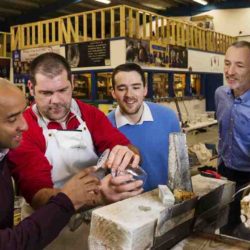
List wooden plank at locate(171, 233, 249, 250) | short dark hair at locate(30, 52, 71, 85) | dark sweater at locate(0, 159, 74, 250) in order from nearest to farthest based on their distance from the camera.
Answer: dark sweater at locate(0, 159, 74, 250) < wooden plank at locate(171, 233, 249, 250) < short dark hair at locate(30, 52, 71, 85)

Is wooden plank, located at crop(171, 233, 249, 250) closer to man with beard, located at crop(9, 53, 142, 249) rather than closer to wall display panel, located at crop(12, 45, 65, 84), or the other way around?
man with beard, located at crop(9, 53, 142, 249)

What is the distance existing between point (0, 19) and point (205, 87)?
873cm

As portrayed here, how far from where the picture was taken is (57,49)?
23.4 feet

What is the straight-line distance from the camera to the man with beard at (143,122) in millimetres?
2139

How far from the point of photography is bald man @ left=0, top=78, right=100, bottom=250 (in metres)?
1.00

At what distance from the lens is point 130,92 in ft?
7.28

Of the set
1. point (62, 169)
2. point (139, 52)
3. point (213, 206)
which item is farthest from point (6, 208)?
point (139, 52)

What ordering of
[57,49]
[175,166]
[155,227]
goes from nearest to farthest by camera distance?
[155,227] → [175,166] → [57,49]

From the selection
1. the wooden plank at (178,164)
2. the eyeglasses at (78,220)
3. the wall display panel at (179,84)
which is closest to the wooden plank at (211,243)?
the wooden plank at (178,164)

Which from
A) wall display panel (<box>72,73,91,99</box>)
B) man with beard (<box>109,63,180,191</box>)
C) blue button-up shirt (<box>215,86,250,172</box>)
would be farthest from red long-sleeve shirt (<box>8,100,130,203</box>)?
wall display panel (<box>72,73,91,99</box>)

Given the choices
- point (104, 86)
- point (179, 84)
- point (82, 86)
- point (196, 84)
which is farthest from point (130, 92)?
point (196, 84)

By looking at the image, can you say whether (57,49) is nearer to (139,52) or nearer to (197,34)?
(139,52)

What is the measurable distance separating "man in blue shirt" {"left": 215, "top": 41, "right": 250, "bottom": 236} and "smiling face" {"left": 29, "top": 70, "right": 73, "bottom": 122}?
1.22 metres

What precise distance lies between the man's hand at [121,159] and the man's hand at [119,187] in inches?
1.7
